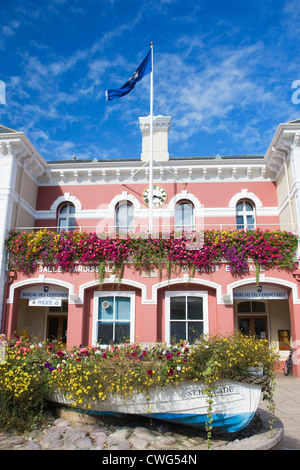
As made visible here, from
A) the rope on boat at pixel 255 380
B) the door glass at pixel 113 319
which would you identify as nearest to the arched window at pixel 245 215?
the door glass at pixel 113 319

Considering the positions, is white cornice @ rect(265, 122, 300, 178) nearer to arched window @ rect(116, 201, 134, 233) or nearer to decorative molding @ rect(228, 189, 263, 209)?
decorative molding @ rect(228, 189, 263, 209)

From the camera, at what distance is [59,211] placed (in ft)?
53.6

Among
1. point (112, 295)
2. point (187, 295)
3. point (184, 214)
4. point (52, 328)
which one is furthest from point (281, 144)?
point (52, 328)

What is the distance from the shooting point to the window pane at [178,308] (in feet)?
43.1

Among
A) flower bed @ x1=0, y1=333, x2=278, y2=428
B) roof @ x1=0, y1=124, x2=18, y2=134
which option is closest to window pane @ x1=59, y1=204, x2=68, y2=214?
roof @ x1=0, y1=124, x2=18, y2=134

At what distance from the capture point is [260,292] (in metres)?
13.5

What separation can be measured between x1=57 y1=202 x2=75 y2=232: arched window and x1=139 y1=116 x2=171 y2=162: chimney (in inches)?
158

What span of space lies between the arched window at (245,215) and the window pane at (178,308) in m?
4.39

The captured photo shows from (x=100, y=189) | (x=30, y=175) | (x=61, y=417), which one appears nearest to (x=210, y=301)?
(x=100, y=189)

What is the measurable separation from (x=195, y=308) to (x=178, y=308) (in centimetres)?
62

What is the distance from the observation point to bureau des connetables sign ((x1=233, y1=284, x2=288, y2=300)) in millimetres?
13430

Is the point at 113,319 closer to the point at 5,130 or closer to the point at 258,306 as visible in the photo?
the point at 258,306
